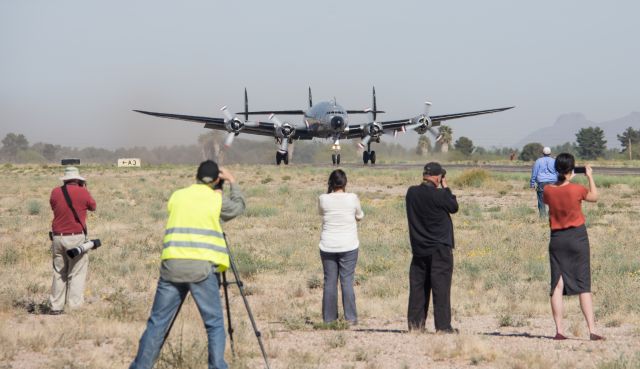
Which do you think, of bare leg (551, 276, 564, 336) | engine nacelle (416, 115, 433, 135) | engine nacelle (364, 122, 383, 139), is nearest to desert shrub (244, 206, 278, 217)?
bare leg (551, 276, 564, 336)

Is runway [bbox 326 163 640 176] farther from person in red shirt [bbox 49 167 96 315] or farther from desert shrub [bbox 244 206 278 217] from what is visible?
person in red shirt [bbox 49 167 96 315]

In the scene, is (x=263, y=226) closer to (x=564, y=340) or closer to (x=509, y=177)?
(x=564, y=340)

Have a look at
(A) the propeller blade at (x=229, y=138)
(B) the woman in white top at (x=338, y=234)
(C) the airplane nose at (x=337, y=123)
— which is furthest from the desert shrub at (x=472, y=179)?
(B) the woman in white top at (x=338, y=234)

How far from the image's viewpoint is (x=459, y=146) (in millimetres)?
123500

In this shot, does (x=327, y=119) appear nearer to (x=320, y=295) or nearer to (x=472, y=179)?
(x=472, y=179)

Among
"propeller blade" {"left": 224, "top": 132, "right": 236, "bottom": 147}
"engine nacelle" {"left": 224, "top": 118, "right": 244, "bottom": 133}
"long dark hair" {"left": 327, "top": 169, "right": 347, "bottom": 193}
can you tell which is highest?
"engine nacelle" {"left": 224, "top": 118, "right": 244, "bottom": 133}

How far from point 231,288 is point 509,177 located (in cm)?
3438

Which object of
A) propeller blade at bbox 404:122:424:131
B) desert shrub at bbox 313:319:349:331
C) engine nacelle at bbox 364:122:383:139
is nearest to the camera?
desert shrub at bbox 313:319:349:331

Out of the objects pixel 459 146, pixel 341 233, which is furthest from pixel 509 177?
pixel 459 146

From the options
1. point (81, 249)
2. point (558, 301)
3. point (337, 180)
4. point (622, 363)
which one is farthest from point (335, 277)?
point (622, 363)

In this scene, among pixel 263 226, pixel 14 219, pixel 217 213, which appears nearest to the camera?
pixel 217 213

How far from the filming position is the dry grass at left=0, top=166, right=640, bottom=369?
9.02 meters

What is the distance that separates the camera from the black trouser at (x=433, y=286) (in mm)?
9922

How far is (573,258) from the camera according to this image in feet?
31.3
